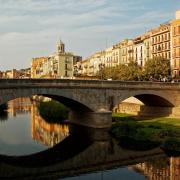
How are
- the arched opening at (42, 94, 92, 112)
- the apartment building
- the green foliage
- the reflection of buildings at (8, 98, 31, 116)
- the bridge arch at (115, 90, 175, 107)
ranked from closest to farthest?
the arched opening at (42, 94, 92, 112) < the bridge arch at (115, 90, 175, 107) < the green foliage < the apartment building < the reflection of buildings at (8, 98, 31, 116)

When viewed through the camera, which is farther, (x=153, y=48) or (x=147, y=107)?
(x=153, y=48)

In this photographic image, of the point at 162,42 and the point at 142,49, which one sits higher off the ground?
the point at 162,42

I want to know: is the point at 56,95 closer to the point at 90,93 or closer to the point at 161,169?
the point at 90,93

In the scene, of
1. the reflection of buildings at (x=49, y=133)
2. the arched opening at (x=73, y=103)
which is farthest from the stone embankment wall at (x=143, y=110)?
the reflection of buildings at (x=49, y=133)

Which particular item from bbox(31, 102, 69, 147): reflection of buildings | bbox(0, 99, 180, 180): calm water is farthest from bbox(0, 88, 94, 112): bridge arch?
bbox(0, 99, 180, 180): calm water

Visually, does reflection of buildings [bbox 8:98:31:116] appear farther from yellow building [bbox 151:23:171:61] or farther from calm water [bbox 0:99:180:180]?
yellow building [bbox 151:23:171:61]

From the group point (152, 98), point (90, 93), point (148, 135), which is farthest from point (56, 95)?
point (152, 98)

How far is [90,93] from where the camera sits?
59.9 meters

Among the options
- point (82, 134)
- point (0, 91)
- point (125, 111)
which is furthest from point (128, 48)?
point (0, 91)

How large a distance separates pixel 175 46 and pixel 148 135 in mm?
44858

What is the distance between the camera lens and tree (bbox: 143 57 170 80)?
85938 millimetres

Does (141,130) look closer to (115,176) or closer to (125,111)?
(115,176)

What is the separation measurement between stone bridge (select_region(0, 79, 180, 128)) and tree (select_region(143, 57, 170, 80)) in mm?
15118

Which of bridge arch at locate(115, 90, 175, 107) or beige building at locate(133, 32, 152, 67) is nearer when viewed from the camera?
bridge arch at locate(115, 90, 175, 107)
